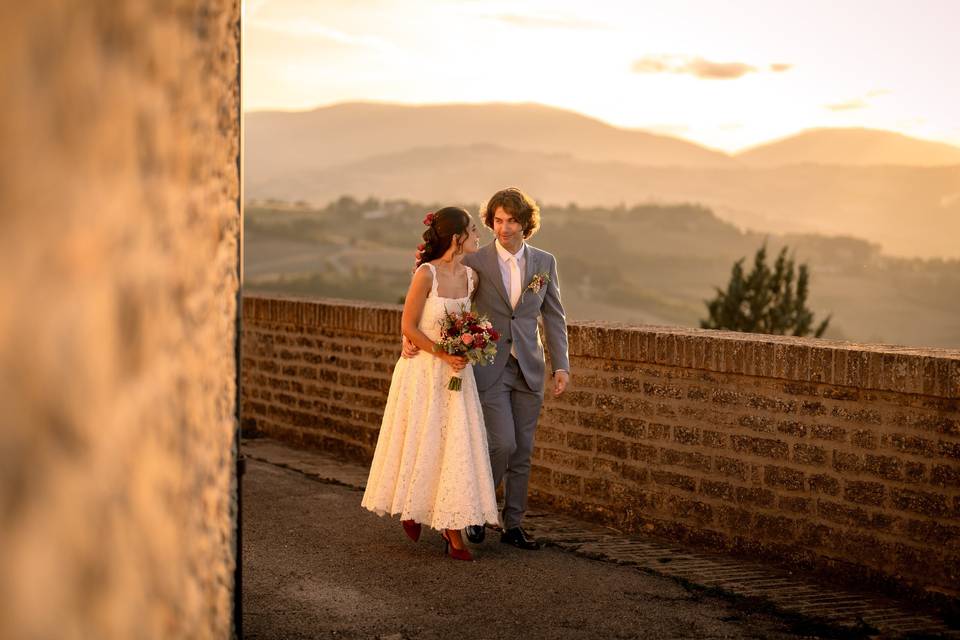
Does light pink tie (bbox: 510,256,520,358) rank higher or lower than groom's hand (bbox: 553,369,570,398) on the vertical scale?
higher

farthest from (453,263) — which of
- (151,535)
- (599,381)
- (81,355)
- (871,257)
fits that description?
(871,257)

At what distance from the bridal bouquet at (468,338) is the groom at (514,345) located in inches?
14.2

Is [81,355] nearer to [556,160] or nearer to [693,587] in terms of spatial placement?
[693,587]

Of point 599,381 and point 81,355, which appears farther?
point 599,381

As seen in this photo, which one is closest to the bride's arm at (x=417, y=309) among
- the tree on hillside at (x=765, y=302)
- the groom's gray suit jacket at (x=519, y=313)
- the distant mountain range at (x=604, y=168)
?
the groom's gray suit jacket at (x=519, y=313)

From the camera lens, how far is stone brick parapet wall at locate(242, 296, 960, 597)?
612 cm

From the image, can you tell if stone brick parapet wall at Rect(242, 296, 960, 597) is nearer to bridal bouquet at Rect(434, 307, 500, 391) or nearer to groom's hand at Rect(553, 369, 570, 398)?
groom's hand at Rect(553, 369, 570, 398)

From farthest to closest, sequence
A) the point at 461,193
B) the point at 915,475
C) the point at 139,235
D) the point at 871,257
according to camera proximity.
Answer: the point at 461,193, the point at 871,257, the point at 915,475, the point at 139,235

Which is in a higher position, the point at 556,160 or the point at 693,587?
the point at 556,160

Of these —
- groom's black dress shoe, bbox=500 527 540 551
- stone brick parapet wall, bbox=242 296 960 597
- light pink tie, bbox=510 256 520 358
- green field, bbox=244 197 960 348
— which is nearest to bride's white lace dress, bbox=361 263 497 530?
light pink tie, bbox=510 256 520 358

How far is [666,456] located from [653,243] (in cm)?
13550

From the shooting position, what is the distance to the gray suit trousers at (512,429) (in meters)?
7.21

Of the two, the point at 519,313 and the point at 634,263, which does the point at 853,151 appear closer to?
the point at 634,263

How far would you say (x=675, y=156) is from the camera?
15688 centimetres
